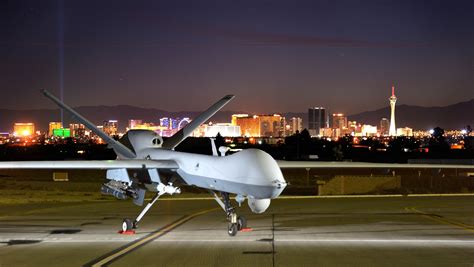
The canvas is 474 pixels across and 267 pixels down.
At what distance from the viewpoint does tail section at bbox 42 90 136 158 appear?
27.6m

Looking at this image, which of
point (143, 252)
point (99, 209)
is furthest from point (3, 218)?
point (143, 252)

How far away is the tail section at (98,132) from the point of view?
27.6 metres

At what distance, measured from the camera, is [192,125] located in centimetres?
2853

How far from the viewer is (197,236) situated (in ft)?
79.5

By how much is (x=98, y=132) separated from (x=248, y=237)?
29.7 ft

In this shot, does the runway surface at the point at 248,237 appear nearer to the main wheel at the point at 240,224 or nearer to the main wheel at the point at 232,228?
the main wheel at the point at 232,228

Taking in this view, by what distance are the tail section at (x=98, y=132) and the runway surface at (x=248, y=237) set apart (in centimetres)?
297

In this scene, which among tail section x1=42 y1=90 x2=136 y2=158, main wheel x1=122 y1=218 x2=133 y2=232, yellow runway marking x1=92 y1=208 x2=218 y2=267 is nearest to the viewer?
yellow runway marking x1=92 y1=208 x2=218 y2=267

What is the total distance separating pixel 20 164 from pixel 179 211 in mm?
14302

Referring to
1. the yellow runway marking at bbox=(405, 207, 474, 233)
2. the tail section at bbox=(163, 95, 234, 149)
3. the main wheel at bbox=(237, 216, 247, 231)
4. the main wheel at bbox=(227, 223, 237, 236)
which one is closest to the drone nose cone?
the main wheel at bbox=(227, 223, 237, 236)

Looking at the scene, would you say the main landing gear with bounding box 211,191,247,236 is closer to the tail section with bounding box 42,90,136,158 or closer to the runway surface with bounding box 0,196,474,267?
the runway surface with bounding box 0,196,474,267

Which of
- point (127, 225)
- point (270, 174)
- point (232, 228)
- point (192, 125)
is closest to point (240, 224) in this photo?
point (232, 228)

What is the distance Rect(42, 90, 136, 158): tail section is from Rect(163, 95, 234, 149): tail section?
1537mm

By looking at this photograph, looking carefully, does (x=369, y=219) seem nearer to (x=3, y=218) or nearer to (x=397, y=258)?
(x=397, y=258)
